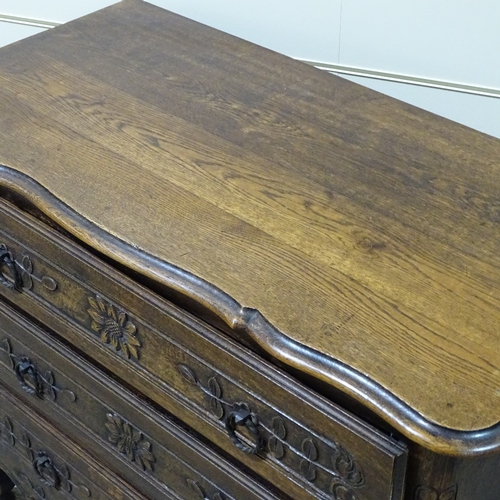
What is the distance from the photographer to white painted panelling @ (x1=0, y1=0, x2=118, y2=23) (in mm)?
1600

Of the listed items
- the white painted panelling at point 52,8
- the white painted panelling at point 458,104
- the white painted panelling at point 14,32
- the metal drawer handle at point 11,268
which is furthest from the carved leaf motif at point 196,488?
the white painted panelling at point 14,32

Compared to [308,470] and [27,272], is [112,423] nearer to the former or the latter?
[27,272]

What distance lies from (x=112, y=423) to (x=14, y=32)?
40.9 inches

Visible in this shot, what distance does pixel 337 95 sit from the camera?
1.13 m

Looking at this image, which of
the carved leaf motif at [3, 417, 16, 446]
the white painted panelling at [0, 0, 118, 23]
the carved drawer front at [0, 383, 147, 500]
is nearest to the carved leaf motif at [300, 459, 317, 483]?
the carved drawer front at [0, 383, 147, 500]

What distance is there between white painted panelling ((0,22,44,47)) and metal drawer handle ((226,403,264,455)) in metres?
1.15

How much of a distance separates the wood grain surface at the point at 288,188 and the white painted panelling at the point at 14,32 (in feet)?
1.66

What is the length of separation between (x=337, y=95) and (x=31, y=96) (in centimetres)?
43

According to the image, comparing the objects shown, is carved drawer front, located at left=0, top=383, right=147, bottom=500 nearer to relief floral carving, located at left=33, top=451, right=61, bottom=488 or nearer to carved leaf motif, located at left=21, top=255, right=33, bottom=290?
relief floral carving, located at left=33, top=451, right=61, bottom=488

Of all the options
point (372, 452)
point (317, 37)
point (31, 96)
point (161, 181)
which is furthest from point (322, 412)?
point (317, 37)

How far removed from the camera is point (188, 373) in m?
0.91

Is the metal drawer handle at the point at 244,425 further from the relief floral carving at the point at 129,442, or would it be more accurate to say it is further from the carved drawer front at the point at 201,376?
the relief floral carving at the point at 129,442

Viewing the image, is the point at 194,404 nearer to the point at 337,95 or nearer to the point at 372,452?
the point at 372,452

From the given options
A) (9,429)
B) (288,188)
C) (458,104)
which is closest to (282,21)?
(458,104)
